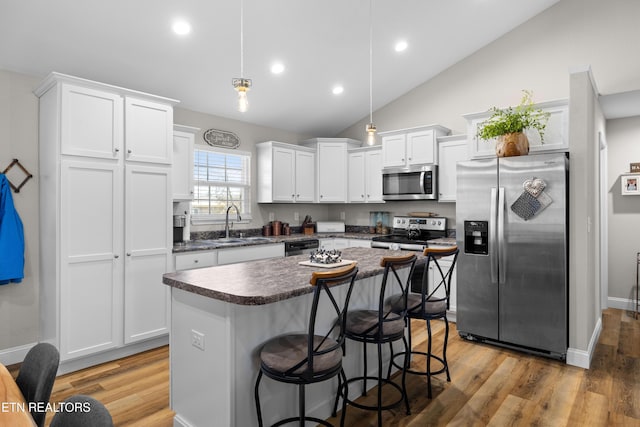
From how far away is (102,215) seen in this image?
10.7 ft

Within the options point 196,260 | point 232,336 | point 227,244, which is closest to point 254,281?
point 232,336

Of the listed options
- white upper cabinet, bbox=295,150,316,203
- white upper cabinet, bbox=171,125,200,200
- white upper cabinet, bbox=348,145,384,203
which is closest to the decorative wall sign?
white upper cabinet, bbox=171,125,200,200

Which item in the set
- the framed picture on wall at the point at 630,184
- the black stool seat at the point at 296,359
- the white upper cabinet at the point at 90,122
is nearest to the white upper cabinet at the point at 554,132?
the framed picture on wall at the point at 630,184

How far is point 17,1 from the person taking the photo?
273 centimetres

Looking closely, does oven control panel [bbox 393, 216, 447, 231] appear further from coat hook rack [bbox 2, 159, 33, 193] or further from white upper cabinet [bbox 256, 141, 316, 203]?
coat hook rack [bbox 2, 159, 33, 193]

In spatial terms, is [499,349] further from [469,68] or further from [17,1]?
[17,1]

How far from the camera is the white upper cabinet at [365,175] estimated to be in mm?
5547

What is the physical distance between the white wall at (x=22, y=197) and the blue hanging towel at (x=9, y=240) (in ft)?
0.43

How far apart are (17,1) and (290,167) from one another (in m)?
3.40

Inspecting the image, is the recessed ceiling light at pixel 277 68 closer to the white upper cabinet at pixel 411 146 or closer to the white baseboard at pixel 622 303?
the white upper cabinet at pixel 411 146

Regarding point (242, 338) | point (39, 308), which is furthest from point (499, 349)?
point (39, 308)

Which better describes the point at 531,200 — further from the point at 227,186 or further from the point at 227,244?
the point at 227,186

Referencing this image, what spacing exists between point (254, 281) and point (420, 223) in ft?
11.9

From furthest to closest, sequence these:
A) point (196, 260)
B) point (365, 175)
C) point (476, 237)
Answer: point (365, 175)
point (196, 260)
point (476, 237)
